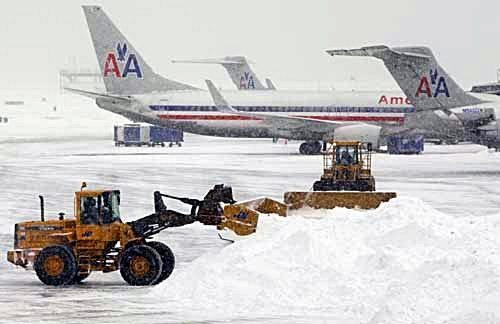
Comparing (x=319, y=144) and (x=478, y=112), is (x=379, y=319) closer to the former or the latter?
(x=478, y=112)

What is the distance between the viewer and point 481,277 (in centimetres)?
1551

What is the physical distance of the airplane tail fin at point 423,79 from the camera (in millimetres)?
52219

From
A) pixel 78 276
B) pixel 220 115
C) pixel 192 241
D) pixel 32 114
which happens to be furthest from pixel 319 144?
pixel 32 114

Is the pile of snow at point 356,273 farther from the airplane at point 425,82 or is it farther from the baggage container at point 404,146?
the baggage container at point 404,146

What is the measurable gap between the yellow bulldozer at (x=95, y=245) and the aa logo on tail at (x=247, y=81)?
72314 mm

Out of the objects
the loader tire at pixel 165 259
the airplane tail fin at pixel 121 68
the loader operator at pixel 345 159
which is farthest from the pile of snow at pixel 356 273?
the airplane tail fin at pixel 121 68

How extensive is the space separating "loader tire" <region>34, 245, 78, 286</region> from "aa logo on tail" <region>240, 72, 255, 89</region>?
241 feet

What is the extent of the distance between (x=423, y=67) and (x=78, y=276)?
34264 mm

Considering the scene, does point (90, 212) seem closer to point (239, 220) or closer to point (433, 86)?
point (239, 220)

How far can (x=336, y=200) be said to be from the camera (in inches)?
1019

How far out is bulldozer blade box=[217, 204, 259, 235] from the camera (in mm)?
22359

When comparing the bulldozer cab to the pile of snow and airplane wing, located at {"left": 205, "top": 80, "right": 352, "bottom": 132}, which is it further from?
airplane wing, located at {"left": 205, "top": 80, "right": 352, "bottom": 132}

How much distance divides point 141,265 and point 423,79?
34.2 m

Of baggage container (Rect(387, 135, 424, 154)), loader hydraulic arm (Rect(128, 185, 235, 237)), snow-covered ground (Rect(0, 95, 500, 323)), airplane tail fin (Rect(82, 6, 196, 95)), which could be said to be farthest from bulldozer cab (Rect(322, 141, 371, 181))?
airplane tail fin (Rect(82, 6, 196, 95))
